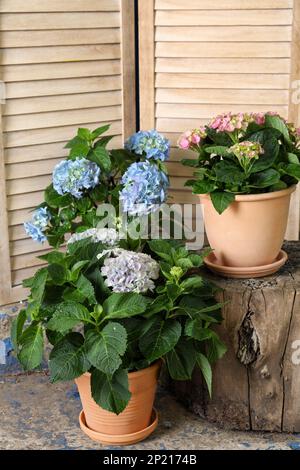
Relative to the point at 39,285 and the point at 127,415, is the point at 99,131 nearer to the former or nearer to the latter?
the point at 39,285

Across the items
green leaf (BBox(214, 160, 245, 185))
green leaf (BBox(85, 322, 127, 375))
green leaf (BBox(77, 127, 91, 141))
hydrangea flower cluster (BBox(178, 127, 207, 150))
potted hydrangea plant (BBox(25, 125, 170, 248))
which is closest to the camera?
green leaf (BBox(85, 322, 127, 375))

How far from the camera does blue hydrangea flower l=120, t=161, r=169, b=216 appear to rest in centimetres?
236

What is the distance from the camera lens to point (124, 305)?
2.03 meters

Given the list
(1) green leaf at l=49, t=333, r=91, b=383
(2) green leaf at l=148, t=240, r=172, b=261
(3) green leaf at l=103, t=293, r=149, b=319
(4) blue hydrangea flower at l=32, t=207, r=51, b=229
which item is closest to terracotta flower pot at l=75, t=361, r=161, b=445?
(1) green leaf at l=49, t=333, r=91, b=383

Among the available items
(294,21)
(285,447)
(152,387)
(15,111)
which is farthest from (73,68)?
(285,447)

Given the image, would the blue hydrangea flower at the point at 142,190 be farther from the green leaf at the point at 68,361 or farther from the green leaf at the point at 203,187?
the green leaf at the point at 68,361

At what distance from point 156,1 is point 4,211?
2.71 ft

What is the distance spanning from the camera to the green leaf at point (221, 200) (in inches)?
85.7

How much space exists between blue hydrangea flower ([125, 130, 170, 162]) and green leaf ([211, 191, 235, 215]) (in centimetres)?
36

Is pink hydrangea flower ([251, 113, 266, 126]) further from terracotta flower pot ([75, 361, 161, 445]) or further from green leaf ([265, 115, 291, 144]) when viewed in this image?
terracotta flower pot ([75, 361, 161, 445])

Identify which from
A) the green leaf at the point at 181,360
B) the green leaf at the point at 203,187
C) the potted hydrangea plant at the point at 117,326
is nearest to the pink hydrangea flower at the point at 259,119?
the green leaf at the point at 203,187

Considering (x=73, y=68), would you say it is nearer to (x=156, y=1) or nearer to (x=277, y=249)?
(x=156, y=1)

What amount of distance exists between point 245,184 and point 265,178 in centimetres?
6

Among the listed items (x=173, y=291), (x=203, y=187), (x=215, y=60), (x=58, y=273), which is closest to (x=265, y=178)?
(x=203, y=187)
